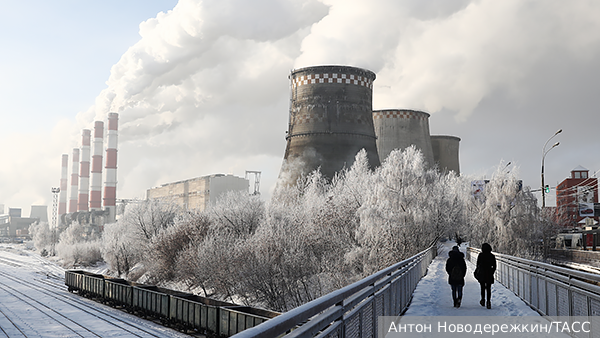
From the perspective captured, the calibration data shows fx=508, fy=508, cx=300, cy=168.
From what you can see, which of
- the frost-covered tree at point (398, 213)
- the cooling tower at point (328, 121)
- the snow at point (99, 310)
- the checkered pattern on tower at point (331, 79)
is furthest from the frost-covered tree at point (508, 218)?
the checkered pattern on tower at point (331, 79)

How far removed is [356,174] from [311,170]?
12.3ft

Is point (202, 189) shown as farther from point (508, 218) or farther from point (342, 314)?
point (342, 314)

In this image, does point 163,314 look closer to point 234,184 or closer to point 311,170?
point 311,170

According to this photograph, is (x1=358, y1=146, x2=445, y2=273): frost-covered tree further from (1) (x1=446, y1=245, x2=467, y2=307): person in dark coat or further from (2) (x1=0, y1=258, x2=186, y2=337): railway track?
(1) (x1=446, y1=245, x2=467, y2=307): person in dark coat

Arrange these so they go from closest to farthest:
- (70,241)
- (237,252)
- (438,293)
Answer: (438,293)
(237,252)
(70,241)

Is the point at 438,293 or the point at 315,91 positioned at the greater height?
the point at 315,91

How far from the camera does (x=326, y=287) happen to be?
25.4 meters

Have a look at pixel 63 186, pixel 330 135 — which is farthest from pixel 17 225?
pixel 330 135

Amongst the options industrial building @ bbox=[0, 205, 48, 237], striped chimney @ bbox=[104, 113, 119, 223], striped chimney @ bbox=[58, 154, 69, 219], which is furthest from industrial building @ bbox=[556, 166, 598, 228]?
industrial building @ bbox=[0, 205, 48, 237]

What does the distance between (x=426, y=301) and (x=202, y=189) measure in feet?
247

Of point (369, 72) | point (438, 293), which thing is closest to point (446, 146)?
point (369, 72)

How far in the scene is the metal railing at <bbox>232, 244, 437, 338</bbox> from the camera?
2596mm

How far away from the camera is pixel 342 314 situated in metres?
4.09

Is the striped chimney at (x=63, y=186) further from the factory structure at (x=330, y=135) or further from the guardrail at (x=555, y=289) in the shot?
the guardrail at (x=555, y=289)
